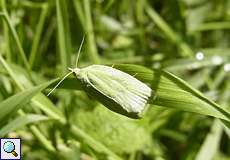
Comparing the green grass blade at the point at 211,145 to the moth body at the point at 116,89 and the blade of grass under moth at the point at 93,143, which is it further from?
the moth body at the point at 116,89

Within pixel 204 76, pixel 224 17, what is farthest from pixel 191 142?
pixel 224 17

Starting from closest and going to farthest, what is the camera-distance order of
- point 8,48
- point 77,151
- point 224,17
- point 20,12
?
point 77,151
point 8,48
point 20,12
point 224,17

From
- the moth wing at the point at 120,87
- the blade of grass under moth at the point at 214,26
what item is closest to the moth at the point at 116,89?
the moth wing at the point at 120,87

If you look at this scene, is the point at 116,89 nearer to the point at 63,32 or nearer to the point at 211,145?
the point at 63,32

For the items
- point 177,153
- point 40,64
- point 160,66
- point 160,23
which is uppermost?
point 160,23

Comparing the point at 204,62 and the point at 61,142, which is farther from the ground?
the point at 204,62

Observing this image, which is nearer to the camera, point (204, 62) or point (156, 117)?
point (156, 117)

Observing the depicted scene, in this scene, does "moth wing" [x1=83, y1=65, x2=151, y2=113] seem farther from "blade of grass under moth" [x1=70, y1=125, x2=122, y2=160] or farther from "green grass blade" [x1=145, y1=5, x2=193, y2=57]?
"green grass blade" [x1=145, y1=5, x2=193, y2=57]

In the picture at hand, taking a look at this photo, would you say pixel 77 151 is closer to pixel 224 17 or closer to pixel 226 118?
pixel 226 118
